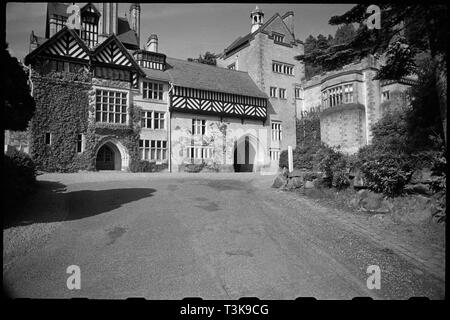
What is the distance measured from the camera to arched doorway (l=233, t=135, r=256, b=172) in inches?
951

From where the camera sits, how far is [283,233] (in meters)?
5.30

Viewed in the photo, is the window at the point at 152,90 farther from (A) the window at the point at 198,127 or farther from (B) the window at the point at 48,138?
(B) the window at the point at 48,138

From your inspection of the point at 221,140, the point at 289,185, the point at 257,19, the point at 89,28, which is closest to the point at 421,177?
the point at 289,185

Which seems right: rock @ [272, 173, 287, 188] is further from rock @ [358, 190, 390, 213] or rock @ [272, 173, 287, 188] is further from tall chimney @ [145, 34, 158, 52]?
tall chimney @ [145, 34, 158, 52]

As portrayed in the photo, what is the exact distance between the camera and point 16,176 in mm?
6906

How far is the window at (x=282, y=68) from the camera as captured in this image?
86.5ft

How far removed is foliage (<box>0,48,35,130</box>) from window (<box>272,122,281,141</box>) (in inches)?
866

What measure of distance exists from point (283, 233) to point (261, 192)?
4.65m

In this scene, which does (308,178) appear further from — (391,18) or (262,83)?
(262,83)

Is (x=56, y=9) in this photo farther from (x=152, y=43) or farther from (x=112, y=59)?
(x=112, y=59)

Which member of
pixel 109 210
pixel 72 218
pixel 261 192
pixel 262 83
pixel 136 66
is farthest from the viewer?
pixel 262 83

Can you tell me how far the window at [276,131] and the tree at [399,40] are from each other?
20.2 m
